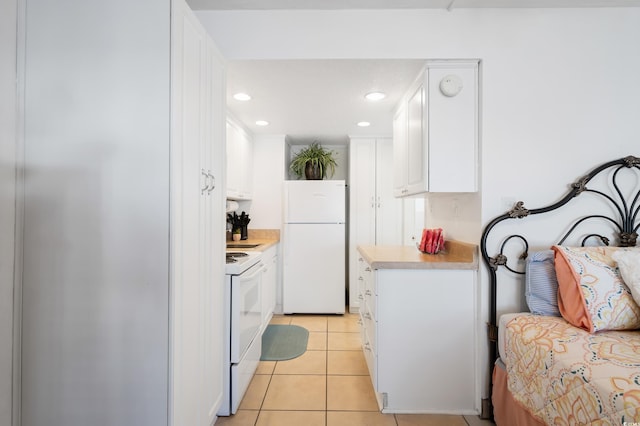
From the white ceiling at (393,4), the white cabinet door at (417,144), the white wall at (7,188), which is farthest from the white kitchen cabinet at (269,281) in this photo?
the white ceiling at (393,4)

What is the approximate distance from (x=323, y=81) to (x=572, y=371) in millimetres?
2034

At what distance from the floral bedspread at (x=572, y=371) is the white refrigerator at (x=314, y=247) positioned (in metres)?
2.07

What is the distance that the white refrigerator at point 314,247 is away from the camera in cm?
338

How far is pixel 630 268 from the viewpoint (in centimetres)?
131

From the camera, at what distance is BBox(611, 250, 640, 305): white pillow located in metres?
1.27

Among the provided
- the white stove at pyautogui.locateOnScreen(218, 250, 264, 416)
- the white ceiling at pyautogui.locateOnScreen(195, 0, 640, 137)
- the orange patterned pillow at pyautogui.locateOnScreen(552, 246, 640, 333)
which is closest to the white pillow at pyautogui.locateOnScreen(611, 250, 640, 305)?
the orange patterned pillow at pyautogui.locateOnScreen(552, 246, 640, 333)

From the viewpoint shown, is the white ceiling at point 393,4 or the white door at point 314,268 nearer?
the white ceiling at point 393,4

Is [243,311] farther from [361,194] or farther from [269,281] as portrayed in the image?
[361,194]

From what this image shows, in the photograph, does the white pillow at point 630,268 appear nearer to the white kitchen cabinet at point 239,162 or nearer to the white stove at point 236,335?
the white stove at point 236,335

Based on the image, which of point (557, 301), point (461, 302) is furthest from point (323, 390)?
point (557, 301)

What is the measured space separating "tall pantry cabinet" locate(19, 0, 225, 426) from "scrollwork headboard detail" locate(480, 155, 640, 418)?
1667mm

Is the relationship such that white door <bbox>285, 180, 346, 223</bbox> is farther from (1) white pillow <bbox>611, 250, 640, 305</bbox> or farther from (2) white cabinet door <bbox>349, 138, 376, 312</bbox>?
(1) white pillow <bbox>611, 250, 640, 305</bbox>

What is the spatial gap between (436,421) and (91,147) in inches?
85.1

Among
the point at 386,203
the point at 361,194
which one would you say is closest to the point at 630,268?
the point at 386,203
